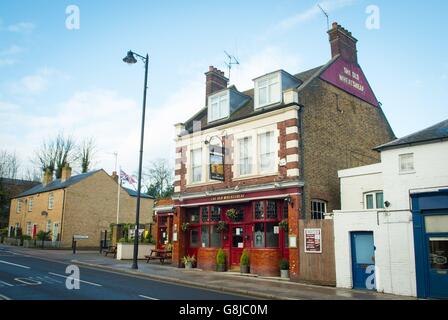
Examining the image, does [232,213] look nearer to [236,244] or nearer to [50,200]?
[236,244]

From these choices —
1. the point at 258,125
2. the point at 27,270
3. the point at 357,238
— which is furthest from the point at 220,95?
the point at 27,270

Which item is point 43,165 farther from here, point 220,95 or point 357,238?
point 357,238

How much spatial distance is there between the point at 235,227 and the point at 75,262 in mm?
9885

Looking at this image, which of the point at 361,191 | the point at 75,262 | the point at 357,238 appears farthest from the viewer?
the point at 75,262

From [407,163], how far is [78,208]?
35.1m

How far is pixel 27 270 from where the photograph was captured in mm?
17812

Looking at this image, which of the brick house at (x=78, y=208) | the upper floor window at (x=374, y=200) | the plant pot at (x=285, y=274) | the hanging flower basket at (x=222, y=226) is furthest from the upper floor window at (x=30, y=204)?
A: the upper floor window at (x=374, y=200)

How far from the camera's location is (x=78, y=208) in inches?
1626

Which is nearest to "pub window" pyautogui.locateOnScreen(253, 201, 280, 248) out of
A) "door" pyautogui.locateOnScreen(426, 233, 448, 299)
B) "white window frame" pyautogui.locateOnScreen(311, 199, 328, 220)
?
"white window frame" pyautogui.locateOnScreen(311, 199, 328, 220)

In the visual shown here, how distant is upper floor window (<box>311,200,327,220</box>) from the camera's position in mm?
19156

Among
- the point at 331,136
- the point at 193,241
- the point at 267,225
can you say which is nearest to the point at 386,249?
the point at 267,225

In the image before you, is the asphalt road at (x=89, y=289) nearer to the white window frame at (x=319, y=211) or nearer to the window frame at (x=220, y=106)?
the white window frame at (x=319, y=211)

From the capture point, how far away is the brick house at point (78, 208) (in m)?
40.4

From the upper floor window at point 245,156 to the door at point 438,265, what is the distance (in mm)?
9445
